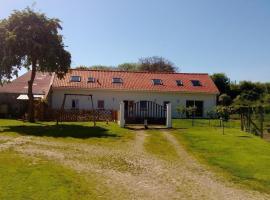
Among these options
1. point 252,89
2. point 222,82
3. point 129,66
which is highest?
point 129,66

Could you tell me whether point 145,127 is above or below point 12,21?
below

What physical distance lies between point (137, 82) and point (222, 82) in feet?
72.4

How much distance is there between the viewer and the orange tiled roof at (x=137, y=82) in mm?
47125

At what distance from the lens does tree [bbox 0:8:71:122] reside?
31.6m

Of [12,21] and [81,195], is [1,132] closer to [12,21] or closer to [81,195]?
[12,21]

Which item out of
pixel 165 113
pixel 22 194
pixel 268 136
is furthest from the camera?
pixel 165 113

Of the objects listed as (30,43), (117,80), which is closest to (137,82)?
(117,80)

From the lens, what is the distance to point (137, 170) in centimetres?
1505

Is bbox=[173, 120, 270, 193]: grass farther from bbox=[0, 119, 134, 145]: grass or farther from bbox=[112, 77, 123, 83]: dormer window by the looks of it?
bbox=[112, 77, 123, 83]: dormer window

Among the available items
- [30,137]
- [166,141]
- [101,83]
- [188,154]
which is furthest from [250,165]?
[101,83]

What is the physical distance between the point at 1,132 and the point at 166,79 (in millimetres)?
28042

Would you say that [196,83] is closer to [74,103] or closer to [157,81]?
[157,81]

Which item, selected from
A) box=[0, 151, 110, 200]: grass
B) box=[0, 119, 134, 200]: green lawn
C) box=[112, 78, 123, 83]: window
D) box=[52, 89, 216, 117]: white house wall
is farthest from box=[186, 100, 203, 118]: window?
box=[0, 151, 110, 200]: grass

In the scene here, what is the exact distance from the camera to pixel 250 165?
1666 centimetres
